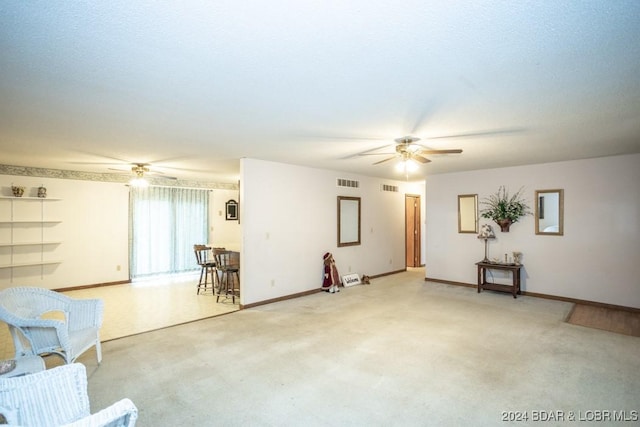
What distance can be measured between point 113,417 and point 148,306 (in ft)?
14.8

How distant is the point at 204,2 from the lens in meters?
1.42

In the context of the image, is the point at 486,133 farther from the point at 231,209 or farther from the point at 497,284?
the point at 231,209

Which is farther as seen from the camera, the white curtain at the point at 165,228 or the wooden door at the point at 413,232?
the wooden door at the point at 413,232

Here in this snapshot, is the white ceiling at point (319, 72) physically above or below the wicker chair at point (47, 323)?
above

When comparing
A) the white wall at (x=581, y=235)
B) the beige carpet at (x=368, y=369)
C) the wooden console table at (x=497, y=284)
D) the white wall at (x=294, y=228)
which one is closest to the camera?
the beige carpet at (x=368, y=369)

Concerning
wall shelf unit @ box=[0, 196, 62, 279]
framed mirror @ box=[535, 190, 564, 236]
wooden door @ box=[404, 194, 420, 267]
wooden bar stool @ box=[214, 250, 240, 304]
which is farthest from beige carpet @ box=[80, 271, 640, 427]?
wooden door @ box=[404, 194, 420, 267]

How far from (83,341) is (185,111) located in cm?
232

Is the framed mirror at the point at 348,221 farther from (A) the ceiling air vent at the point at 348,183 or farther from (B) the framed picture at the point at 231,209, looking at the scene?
(B) the framed picture at the point at 231,209

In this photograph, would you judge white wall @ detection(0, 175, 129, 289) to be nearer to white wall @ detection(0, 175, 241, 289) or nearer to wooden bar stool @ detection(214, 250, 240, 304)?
white wall @ detection(0, 175, 241, 289)

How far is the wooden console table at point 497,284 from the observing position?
5.69 metres

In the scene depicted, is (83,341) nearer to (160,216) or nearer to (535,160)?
(160,216)

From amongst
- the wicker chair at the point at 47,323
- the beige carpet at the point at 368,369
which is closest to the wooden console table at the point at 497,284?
the beige carpet at the point at 368,369

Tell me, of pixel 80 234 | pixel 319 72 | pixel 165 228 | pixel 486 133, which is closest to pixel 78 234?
pixel 80 234

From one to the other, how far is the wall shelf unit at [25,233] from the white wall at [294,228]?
4.26 metres
